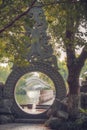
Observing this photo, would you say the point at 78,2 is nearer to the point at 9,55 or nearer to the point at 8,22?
the point at 8,22

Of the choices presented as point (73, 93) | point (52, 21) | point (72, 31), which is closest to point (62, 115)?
point (73, 93)

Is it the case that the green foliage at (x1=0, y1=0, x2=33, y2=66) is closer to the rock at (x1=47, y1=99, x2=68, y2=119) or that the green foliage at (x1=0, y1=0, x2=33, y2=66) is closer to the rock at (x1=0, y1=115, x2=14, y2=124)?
the rock at (x1=47, y1=99, x2=68, y2=119)

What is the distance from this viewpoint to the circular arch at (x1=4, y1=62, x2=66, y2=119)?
1772 cm

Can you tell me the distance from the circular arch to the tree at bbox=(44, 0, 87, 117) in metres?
2.47

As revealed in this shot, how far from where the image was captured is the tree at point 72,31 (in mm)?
9652

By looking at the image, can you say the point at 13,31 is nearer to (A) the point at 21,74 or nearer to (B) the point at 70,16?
(B) the point at 70,16

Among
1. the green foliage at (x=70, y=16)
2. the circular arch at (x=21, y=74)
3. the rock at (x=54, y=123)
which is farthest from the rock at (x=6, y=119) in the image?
the green foliage at (x=70, y=16)

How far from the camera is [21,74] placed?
1802 centimetres

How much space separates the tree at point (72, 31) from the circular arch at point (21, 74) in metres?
2.47

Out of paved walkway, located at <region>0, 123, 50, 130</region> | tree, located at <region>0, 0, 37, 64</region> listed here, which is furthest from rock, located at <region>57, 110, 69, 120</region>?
tree, located at <region>0, 0, 37, 64</region>

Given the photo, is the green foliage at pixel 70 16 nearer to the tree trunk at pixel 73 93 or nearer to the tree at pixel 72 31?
the tree at pixel 72 31

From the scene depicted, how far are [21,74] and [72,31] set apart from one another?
23.4ft

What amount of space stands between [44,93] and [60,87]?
925cm

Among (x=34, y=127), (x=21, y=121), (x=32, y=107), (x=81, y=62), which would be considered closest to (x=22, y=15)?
(x=81, y=62)
